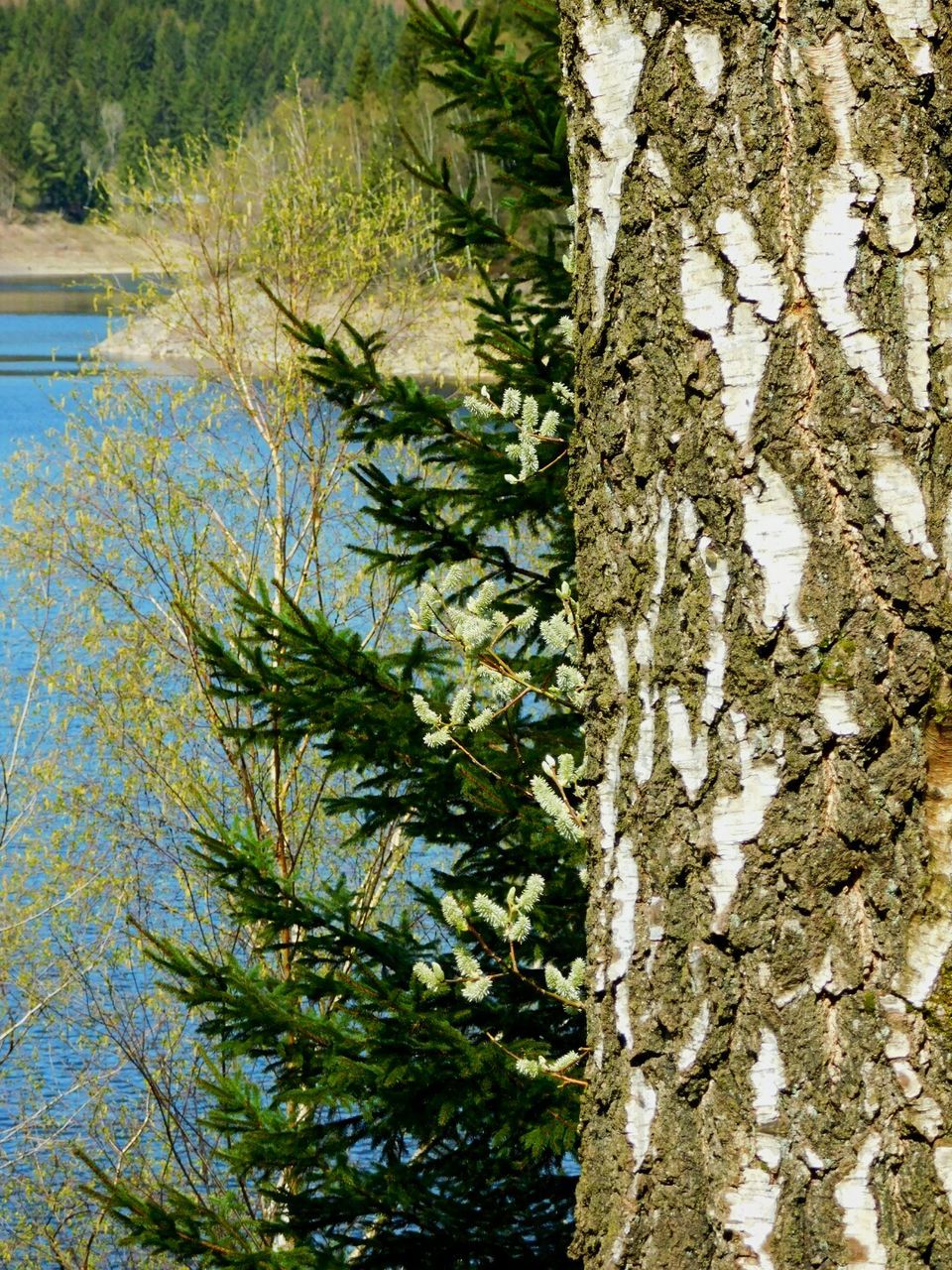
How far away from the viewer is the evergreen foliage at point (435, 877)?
2877 mm

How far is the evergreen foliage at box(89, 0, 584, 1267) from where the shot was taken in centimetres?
288

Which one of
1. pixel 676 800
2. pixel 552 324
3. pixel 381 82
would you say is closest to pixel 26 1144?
pixel 552 324

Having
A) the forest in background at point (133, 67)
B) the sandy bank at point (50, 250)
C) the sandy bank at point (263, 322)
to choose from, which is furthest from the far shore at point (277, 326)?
the forest in background at point (133, 67)

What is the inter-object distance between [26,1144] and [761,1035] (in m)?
8.59

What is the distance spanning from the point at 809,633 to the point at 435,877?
1.97 metres

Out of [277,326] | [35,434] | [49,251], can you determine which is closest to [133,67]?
[49,251]

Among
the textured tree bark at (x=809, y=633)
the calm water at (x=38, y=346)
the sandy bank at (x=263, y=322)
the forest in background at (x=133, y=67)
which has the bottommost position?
the textured tree bark at (x=809, y=633)

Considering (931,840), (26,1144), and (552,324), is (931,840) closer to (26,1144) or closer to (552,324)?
(552,324)

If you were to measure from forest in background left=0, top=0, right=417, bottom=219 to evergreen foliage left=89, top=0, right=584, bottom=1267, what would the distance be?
67.6 metres

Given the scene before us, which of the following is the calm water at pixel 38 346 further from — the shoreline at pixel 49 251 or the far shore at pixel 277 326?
the shoreline at pixel 49 251

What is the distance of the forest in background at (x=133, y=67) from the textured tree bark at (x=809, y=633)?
69.6m

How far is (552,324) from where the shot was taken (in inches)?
130

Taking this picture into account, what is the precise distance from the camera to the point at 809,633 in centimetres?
128

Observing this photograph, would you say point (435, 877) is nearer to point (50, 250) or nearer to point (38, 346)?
point (38, 346)
